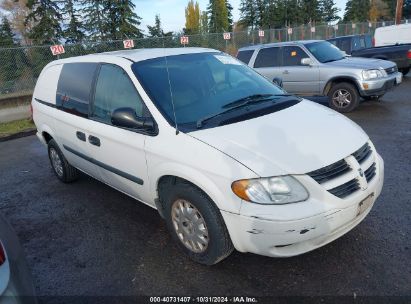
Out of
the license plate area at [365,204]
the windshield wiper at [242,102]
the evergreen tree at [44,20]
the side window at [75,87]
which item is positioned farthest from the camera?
the evergreen tree at [44,20]

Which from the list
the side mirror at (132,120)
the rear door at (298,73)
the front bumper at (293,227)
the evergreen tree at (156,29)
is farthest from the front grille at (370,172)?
the evergreen tree at (156,29)

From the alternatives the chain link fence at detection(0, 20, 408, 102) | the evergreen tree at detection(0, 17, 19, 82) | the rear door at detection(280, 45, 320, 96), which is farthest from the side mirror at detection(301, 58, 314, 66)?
the evergreen tree at detection(0, 17, 19, 82)

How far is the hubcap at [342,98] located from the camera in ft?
28.4

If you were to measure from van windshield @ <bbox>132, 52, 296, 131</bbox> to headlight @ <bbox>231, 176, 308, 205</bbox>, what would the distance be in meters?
0.74

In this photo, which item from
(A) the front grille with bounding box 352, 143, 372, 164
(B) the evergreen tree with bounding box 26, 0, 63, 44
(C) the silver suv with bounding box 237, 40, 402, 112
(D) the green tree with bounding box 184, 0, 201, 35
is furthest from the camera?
(D) the green tree with bounding box 184, 0, 201, 35

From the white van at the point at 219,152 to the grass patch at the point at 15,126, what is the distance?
6.53 metres

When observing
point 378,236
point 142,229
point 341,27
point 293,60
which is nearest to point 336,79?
point 293,60

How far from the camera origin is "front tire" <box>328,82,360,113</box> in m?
8.50

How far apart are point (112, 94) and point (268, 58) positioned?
6.61 meters

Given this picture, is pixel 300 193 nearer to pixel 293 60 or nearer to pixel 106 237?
pixel 106 237

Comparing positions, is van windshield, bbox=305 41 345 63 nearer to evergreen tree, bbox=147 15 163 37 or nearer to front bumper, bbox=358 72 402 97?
front bumper, bbox=358 72 402 97

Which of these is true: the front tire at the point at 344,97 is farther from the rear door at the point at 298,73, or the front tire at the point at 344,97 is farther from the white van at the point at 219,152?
the white van at the point at 219,152

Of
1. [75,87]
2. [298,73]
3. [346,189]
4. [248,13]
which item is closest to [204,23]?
[248,13]

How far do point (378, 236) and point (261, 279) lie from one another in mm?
1280
